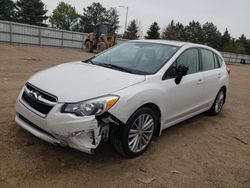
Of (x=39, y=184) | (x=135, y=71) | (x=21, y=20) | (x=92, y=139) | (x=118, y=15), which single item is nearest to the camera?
(x=39, y=184)

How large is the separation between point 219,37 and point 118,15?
30.6m

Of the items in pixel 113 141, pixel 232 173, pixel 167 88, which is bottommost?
pixel 232 173

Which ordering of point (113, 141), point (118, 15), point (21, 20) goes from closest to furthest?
point (113, 141)
point (21, 20)
point (118, 15)

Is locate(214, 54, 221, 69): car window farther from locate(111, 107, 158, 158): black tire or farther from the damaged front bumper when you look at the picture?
the damaged front bumper

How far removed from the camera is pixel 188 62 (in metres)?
5.08

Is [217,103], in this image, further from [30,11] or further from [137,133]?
[30,11]

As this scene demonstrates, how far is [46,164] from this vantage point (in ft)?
11.8

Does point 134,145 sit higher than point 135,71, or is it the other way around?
point 135,71

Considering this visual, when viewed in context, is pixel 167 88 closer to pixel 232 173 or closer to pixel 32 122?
pixel 232 173

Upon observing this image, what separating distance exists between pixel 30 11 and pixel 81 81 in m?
56.3

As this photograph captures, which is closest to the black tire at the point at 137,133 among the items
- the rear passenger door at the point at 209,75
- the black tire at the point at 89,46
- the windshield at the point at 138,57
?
the windshield at the point at 138,57

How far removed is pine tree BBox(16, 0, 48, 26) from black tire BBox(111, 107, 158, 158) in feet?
184

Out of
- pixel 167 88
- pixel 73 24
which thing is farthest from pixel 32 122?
pixel 73 24

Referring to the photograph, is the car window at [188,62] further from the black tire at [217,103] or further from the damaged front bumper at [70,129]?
the damaged front bumper at [70,129]
